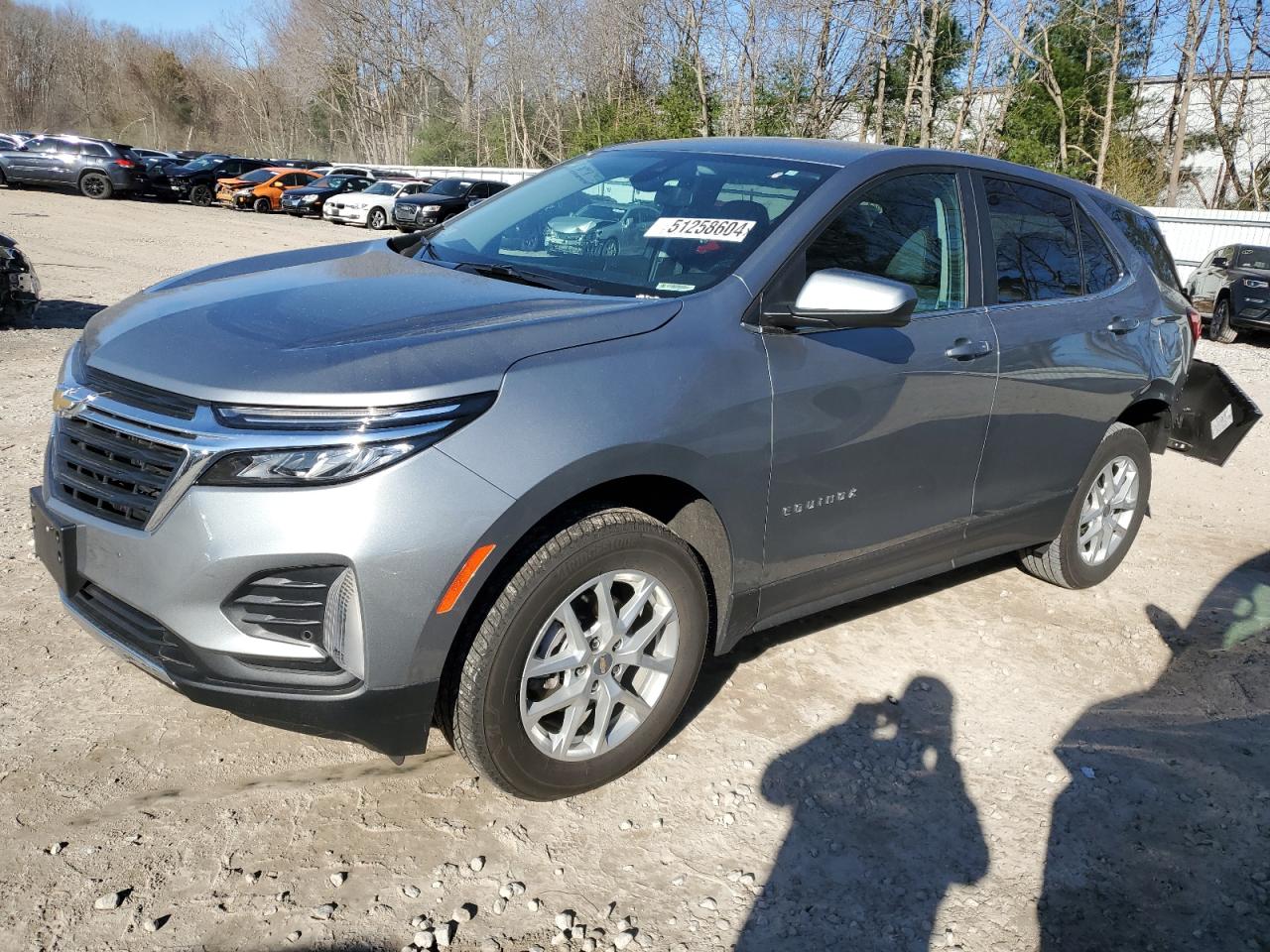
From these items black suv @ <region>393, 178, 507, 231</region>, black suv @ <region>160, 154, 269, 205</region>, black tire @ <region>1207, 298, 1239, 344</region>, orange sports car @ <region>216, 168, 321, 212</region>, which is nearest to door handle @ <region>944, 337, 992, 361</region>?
black tire @ <region>1207, 298, 1239, 344</region>

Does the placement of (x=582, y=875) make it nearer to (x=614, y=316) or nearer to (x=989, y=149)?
(x=614, y=316)

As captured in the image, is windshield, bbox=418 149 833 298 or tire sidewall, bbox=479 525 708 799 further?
windshield, bbox=418 149 833 298

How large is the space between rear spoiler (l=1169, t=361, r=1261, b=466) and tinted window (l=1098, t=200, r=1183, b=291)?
21.1 inches

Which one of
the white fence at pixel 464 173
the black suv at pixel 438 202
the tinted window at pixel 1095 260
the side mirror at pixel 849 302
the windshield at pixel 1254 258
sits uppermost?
the white fence at pixel 464 173

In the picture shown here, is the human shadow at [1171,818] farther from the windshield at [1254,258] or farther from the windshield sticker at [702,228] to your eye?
the windshield at [1254,258]

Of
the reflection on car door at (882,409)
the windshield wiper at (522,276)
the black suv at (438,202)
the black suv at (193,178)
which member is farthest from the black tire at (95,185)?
the reflection on car door at (882,409)

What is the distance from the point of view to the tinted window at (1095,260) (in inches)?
182

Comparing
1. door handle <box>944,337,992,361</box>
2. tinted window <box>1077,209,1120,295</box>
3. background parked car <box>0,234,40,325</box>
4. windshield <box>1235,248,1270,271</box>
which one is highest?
windshield <box>1235,248,1270,271</box>

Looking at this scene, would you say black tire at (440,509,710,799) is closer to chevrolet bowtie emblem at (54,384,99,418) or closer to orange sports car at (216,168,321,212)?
chevrolet bowtie emblem at (54,384,99,418)

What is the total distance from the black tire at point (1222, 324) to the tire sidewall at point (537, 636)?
1518 centimetres

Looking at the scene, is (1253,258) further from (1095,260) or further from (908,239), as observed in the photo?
(908,239)

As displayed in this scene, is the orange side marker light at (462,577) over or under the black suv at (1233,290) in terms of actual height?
under

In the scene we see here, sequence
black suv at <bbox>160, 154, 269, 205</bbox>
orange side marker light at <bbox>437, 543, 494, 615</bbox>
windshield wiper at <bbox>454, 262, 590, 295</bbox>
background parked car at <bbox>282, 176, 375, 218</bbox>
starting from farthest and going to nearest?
black suv at <bbox>160, 154, 269, 205</bbox> < background parked car at <bbox>282, 176, 375, 218</bbox> < windshield wiper at <bbox>454, 262, 590, 295</bbox> < orange side marker light at <bbox>437, 543, 494, 615</bbox>

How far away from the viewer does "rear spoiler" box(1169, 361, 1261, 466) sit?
17.8 feet
